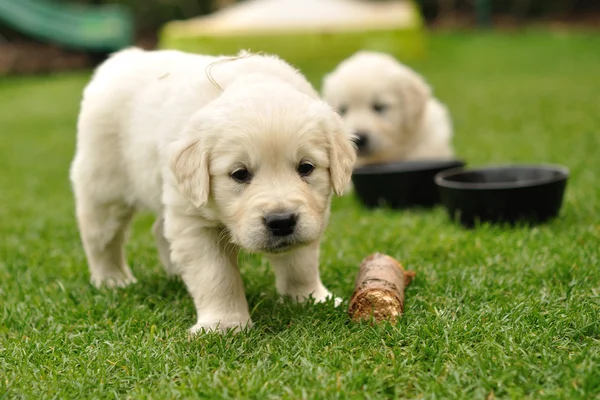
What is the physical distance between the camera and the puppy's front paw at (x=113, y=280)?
13.3ft

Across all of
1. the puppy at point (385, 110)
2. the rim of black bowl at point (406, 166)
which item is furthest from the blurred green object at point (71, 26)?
the rim of black bowl at point (406, 166)

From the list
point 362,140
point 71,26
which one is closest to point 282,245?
point 362,140

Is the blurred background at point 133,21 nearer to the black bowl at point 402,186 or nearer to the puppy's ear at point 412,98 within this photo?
the puppy's ear at point 412,98

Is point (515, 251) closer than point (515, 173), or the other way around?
point (515, 251)

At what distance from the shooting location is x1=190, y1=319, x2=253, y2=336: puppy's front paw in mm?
3166

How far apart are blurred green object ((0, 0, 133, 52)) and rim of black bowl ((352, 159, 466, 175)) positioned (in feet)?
40.4

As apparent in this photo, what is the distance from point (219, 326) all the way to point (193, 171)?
0.63 meters

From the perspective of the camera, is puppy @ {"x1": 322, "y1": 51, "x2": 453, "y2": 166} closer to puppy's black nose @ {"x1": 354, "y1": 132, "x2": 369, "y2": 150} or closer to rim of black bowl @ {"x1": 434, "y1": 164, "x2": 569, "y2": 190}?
puppy's black nose @ {"x1": 354, "y1": 132, "x2": 369, "y2": 150}

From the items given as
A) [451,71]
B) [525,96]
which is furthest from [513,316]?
[451,71]

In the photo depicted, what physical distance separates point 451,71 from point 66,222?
9317mm

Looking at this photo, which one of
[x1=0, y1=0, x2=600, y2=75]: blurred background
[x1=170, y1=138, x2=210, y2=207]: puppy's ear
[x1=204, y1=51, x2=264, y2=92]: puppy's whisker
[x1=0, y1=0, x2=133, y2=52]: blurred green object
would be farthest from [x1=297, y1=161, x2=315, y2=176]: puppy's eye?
[x1=0, y1=0, x2=133, y2=52]: blurred green object

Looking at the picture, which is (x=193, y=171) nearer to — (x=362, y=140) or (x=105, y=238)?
(x=105, y=238)

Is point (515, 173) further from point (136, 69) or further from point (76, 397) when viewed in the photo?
point (76, 397)

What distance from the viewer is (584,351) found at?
272 cm
